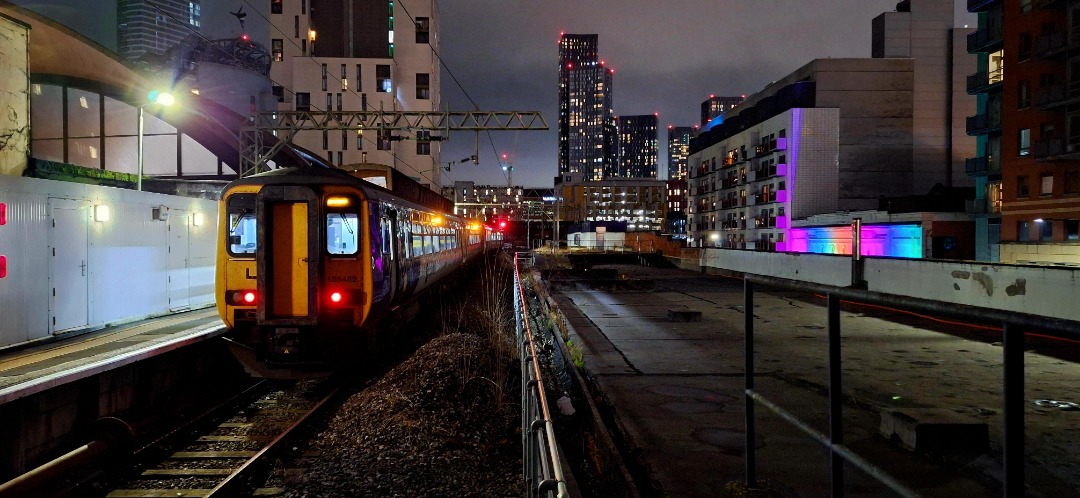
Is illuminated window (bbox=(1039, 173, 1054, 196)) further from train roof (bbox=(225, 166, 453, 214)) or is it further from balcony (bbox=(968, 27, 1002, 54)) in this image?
train roof (bbox=(225, 166, 453, 214))

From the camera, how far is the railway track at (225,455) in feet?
20.8

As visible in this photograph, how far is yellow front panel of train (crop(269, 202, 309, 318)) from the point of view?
968 centimetres

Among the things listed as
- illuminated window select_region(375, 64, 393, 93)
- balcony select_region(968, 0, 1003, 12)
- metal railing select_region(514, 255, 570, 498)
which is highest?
illuminated window select_region(375, 64, 393, 93)

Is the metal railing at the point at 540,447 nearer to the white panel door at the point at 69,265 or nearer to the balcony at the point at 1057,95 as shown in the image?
the white panel door at the point at 69,265

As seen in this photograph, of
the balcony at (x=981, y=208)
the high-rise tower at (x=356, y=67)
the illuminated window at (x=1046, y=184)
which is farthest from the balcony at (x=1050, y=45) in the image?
the high-rise tower at (x=356, y=67)

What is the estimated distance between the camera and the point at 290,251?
976 centimetres

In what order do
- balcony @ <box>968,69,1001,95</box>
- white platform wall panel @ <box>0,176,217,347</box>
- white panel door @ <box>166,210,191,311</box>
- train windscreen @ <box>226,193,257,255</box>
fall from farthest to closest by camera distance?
1. balcony @ <box>968,69,1001,95</box>
2. white panel door @ <box>166,210,191,311</box>
3. train windscreen @ <box>226,193,257,255</box>
4. white platform wall panel @ <box>0,176,217,347</box>

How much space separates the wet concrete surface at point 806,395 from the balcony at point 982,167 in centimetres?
2551

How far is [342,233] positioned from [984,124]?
126 feet

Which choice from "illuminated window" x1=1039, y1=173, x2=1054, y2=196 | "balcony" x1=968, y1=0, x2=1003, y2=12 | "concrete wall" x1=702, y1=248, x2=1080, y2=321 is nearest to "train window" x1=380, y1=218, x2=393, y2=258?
"concrete wall" x1=702, y1=248, x2=1080, y2=321

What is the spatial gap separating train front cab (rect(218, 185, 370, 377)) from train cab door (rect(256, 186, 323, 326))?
0.01 meters

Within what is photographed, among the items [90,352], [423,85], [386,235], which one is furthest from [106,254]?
[423,85]

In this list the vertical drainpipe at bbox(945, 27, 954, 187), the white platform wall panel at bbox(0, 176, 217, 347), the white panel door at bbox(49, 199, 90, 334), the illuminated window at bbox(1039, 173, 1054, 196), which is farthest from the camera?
the vertical drainpipe at bbox(945, 27, 954, 187)

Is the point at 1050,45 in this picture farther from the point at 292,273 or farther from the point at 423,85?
the point at 423,85
